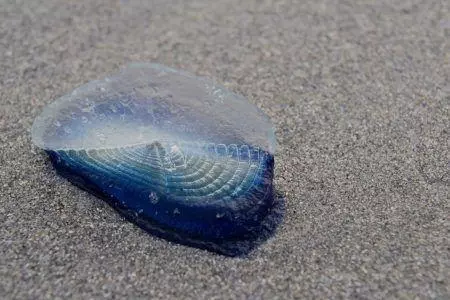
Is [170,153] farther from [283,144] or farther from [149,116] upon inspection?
[283,144]

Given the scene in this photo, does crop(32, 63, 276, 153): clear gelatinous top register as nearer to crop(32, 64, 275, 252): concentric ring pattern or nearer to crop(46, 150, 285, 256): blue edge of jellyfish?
crop(32, 64, 275, 252): concentric ring pattern

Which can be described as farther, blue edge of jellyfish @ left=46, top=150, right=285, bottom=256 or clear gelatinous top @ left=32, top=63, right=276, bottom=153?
clear gelatinous top @ left=32, top=63, right=276, bottom=153

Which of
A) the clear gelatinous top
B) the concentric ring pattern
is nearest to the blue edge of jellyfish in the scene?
the concentric ring pattern

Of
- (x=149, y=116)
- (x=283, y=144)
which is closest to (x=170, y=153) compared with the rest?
(x=149, y=116)

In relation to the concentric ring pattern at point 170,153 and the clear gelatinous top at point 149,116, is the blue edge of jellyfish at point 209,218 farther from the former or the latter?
the clear gelatinous top at point 149,116

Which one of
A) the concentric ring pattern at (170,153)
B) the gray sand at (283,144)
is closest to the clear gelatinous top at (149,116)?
the concentric ring pattern at (170,153)

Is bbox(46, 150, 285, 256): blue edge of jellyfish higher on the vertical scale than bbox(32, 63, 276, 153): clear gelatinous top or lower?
lower
